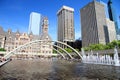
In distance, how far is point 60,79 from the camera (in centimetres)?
1415

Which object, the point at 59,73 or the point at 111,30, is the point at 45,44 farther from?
the point at 59,73

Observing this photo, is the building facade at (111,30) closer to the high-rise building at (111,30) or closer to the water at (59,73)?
the high-rise building at (111,30)

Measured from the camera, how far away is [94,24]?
420 feet

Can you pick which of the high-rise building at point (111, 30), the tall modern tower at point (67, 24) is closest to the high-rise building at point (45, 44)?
the tall modern tower at point (67, 24)

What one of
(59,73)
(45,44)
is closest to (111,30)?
(45,44)

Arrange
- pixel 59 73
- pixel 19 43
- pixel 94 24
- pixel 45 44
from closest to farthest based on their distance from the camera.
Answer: pixel 59 73
pixel 19 43
pixel 45 44
pixel 94 24

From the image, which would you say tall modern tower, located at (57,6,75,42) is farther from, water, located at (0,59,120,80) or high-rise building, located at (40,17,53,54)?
water, located at (0,59,120,80)

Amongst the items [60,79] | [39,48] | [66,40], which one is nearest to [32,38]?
[39,48]

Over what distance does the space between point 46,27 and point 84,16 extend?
167 ft

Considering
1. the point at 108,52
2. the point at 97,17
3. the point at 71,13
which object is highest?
the point at 71,13

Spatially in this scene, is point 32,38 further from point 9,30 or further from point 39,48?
point 9,30

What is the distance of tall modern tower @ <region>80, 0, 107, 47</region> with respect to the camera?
125 meters

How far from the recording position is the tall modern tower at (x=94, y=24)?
12543 cm

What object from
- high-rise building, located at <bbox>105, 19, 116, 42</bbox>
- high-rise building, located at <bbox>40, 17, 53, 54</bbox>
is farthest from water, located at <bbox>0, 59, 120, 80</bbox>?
high-rise building, located at <bbox>105, 19, 116, 42</bbox>
